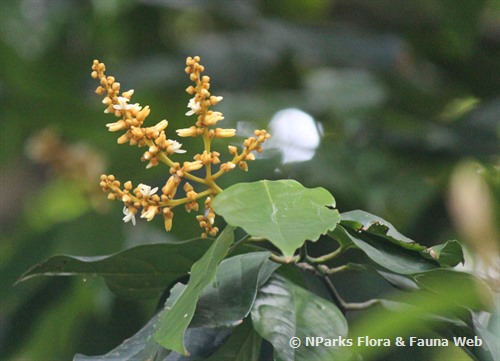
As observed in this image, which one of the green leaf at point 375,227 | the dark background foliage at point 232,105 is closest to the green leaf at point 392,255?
the green leaf at point 375,227

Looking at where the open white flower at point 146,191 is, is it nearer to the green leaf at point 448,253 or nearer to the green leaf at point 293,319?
the green leaf at point 293,319

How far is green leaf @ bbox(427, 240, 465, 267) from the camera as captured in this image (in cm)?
84

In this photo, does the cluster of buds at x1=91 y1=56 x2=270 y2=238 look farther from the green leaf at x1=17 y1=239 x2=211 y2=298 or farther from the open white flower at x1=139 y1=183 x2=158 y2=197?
the green leaf at x1=17 y1=239 x2=211 y2=298

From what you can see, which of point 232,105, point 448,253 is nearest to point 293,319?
point 448,253

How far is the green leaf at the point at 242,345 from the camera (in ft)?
3.00

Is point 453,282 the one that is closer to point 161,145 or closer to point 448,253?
point 448,253

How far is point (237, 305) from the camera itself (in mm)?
857

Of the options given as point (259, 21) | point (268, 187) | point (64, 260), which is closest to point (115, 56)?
point (259, 21)

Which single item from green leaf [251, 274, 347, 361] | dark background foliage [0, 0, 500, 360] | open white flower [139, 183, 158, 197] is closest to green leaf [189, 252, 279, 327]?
green leaf [251, 274, 347, 361]

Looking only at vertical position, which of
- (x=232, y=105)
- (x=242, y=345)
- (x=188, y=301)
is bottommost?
(x=232, y=105)

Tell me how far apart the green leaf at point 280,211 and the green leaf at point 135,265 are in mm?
164

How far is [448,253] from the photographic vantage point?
0.85m

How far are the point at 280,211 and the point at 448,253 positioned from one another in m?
0.19

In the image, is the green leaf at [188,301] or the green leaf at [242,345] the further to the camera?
the green leaf at [242,345]
